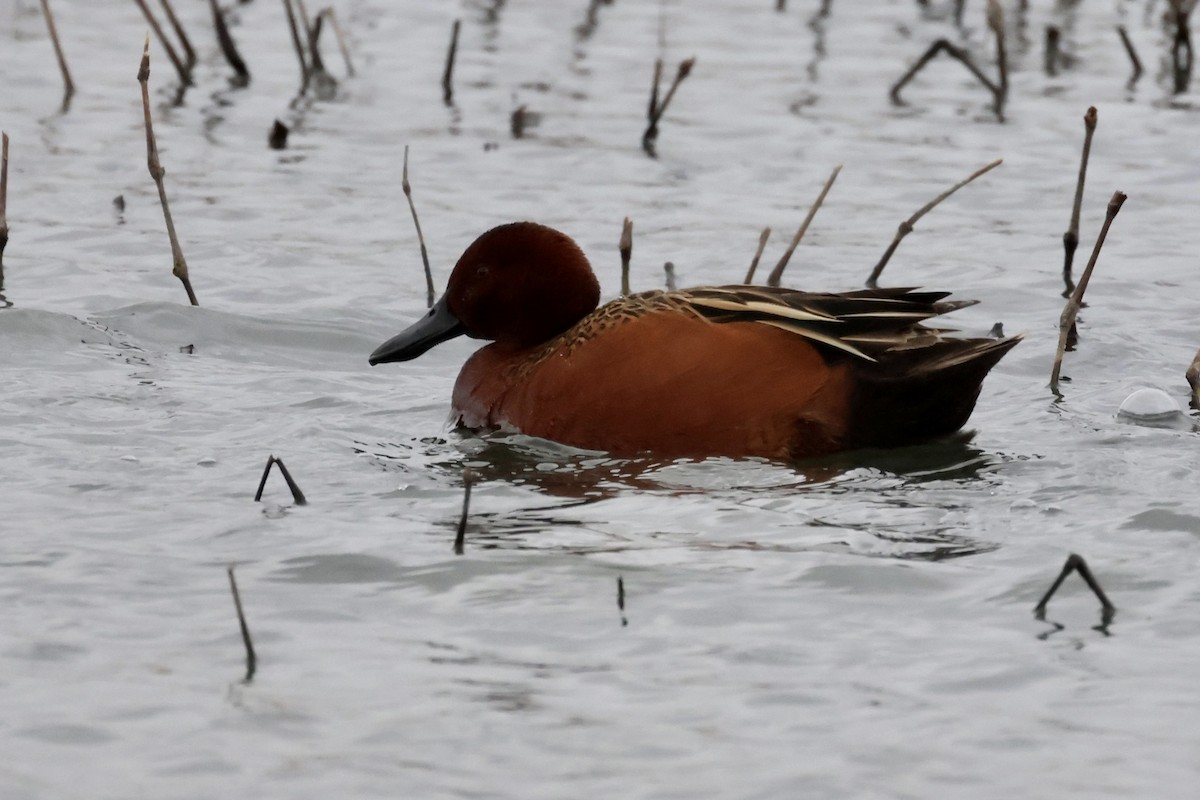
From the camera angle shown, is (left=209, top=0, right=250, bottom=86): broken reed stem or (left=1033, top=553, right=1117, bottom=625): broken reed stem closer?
(left=1033, top=553, right=1117, bottom=625): broken reed stem

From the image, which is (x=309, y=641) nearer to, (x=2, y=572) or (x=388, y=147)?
(x=2, y=572)

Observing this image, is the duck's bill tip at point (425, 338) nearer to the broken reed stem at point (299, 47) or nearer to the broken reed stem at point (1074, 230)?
the broken reed stem at point (1074, 230)

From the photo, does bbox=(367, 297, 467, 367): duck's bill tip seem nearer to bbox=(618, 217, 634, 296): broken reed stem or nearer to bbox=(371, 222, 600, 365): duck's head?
bbox=(371, 222, 600, 365): duck's head

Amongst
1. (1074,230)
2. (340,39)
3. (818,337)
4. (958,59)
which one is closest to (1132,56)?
(958,59)

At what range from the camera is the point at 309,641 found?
469 centimetres

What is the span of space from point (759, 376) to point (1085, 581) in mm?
1651

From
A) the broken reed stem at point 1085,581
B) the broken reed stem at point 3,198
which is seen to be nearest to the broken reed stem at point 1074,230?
the broken reed stem at point 1085,581

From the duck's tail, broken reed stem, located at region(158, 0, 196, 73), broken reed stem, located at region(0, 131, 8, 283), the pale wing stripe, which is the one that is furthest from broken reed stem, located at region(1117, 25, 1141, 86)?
broken reed stem, located at region(0, 131, 8, 283)

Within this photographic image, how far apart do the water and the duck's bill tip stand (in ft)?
0.68

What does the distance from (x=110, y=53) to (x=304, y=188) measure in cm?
407

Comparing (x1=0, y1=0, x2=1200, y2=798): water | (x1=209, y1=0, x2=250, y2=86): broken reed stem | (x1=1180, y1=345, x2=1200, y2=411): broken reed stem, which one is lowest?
(x1=0, y1=0, x2=1200, y2=798): water

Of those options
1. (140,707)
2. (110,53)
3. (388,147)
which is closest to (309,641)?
(140,707)

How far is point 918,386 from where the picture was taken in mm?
6328

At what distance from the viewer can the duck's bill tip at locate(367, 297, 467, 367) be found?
7.43 meters
